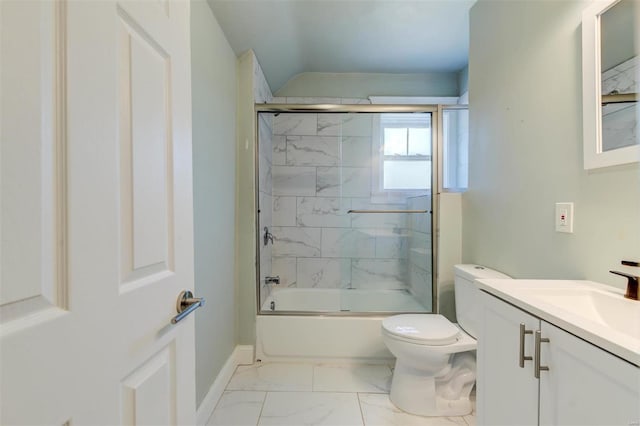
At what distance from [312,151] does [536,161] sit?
193 centimetres

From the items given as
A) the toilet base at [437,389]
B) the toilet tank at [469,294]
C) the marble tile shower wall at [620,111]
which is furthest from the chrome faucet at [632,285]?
the toilet base at [437,389]

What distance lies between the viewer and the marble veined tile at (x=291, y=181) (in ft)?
9.52

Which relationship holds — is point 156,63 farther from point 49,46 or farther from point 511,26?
point 511,26

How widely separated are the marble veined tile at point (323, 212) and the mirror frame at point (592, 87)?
1.83 m

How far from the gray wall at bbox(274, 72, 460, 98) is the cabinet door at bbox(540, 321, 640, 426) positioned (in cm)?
265

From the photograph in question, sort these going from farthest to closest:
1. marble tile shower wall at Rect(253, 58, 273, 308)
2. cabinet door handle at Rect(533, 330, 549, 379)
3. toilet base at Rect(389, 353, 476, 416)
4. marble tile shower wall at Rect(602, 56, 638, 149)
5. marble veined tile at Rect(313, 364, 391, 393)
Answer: marble tile shower wall at Rect(253, 58, 273, 308) → marble veined tile at Rect(313, 364, 391, 393) → toilet base at Rect(389, 353, 476, 416) → marble tile shower wall at Rect(602, 56, 638, 149) → cabinet door handle at Rect(533, 330, 549, 379)

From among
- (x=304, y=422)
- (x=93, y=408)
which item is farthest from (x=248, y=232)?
(x=93, y=408)

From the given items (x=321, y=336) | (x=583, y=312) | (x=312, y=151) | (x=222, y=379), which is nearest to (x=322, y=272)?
(x=321, y=336)

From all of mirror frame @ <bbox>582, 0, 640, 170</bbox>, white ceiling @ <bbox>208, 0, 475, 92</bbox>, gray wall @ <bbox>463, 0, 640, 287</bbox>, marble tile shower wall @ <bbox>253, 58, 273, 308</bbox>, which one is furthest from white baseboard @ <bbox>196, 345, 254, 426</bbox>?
white ceiling @ <bbox>208, 0, 475, 92</bbox>

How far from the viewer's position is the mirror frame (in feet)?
3.26

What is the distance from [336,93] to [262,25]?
115cm

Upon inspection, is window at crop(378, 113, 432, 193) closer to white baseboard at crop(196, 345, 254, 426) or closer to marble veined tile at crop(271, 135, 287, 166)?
marble veined tile at crop(271, 135, 287, 166)

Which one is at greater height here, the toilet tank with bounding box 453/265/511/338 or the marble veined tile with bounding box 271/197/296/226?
the marble veined tile with bounding box 271/197/296/226

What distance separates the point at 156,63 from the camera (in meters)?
0.72
